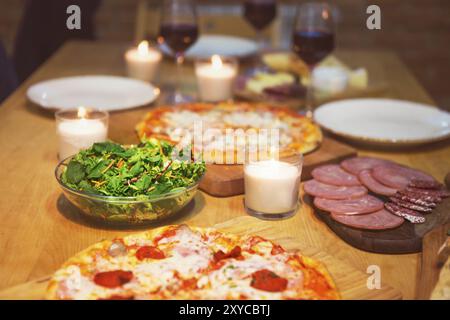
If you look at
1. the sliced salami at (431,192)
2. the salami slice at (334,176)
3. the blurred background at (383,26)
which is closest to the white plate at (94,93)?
the salami slice at (334,176)

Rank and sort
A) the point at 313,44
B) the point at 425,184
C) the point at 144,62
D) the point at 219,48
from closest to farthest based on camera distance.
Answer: the point at 425,184, the point at 313,44, the point at 144,62, the point at 219,48

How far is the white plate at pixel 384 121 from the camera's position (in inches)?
72.4

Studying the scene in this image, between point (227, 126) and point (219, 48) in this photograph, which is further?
point (219, 48)

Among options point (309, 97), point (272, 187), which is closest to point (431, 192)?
point (272, 187)

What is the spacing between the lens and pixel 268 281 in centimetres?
104

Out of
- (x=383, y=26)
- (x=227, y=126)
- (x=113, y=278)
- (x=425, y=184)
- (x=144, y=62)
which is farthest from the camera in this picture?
(x=383, y=26)

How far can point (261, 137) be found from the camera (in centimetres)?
172

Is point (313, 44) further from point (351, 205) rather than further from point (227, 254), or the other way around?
point (227, 254)

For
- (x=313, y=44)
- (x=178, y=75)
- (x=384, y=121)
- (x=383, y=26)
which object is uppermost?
(x=313, y=44)

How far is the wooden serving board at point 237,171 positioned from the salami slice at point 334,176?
0.32 ft

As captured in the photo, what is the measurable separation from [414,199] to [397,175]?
138 mm

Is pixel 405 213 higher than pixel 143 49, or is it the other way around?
pixel 143 49

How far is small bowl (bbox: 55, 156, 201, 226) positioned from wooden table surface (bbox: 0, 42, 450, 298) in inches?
1.5
